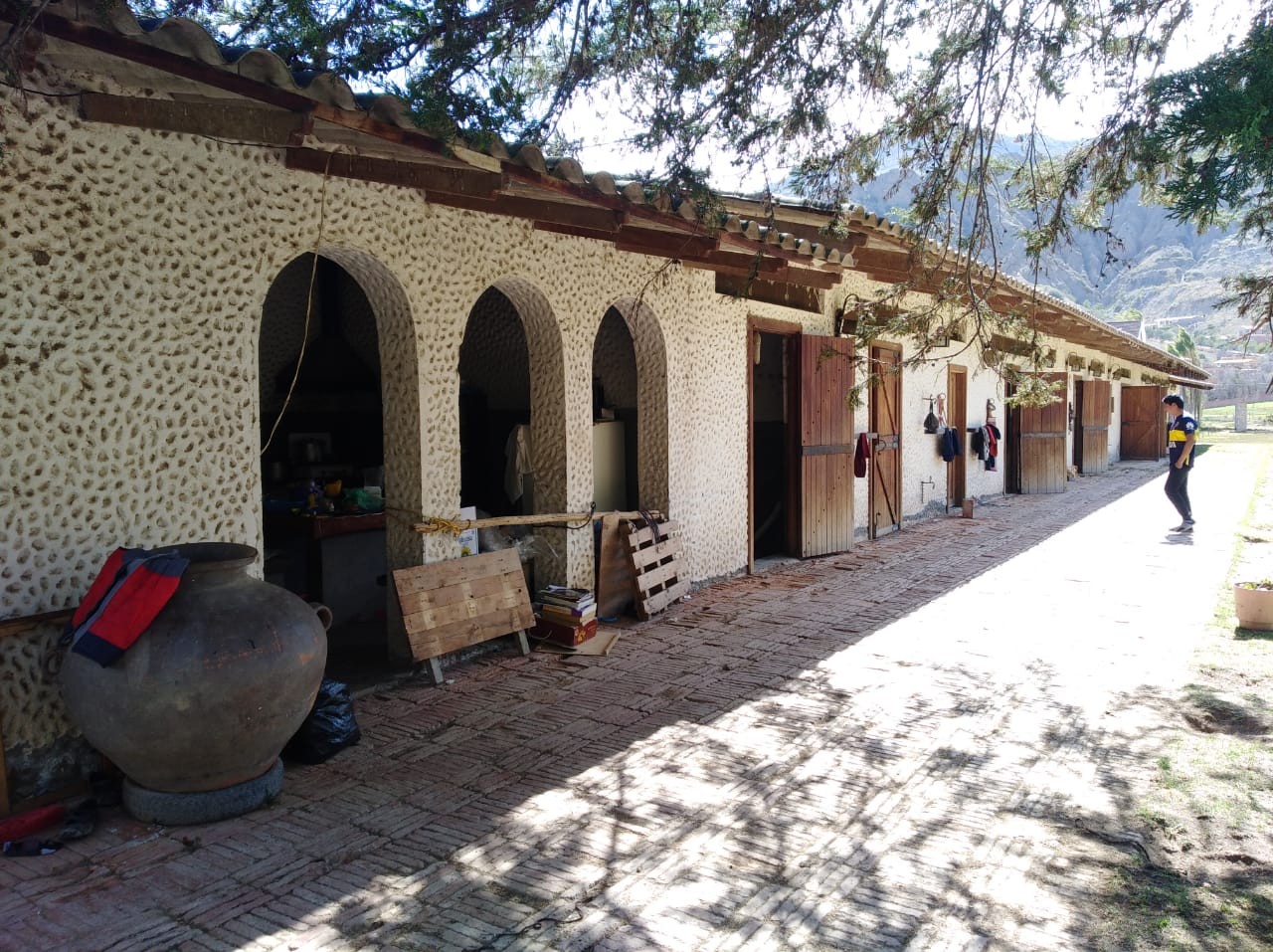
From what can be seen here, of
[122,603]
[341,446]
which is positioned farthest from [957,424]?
[122,603]

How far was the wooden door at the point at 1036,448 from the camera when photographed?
16.6 m

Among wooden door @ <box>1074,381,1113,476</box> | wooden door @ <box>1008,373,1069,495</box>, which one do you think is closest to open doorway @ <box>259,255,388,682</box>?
wooden door @ <box>1008,373,1069,495</box>

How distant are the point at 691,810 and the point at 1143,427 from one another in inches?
1090

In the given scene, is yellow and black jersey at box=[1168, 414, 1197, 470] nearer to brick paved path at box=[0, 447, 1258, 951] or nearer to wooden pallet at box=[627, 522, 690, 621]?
brick paved path at box=[0, 447, 1258, 951]

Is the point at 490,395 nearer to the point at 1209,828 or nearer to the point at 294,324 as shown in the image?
the point at 294,324

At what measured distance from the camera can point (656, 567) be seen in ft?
24.7

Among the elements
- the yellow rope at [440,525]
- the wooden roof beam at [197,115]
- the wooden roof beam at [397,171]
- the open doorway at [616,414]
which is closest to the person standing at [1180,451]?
the open doorway at [616,414]

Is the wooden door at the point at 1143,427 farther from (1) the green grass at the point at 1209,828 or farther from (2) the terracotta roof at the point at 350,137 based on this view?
(1) the green grass at the point at 1209,828

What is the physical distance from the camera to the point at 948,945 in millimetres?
2816

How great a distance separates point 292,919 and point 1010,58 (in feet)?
18.3

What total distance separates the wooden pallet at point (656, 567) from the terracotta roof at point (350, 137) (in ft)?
7.35

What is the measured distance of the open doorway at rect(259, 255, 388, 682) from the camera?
642 cm

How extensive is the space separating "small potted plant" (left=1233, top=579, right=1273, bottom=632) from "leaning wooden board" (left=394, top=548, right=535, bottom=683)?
4961 millimetres

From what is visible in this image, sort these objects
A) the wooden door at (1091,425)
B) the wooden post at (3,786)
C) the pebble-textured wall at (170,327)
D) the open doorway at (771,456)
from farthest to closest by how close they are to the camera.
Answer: the wooden door at (1091,425), the open doorway at (771,456), the pebble-textured wall at (170,327), the wooden post at (3,786)
